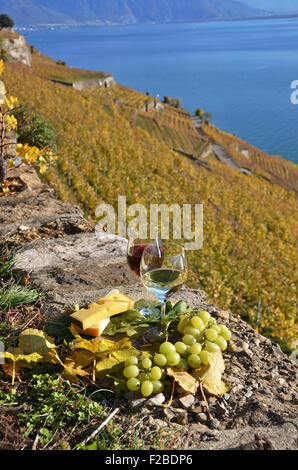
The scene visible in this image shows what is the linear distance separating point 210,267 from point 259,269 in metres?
2.66

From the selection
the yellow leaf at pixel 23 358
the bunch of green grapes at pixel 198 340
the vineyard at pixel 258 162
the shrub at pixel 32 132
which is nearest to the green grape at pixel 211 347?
the bunch of green grapes at pixel 198 340

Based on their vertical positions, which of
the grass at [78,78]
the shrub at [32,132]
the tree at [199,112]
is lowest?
the shrub at [32,132]

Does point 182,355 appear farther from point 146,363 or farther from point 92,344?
point 92,344

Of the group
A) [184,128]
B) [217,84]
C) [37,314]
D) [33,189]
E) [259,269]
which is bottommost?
[259,269]

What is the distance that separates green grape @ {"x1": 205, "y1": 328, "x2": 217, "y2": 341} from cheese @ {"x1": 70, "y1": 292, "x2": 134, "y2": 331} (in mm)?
430

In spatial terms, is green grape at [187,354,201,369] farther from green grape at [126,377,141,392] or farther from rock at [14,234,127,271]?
rock at [14,234,127,271]

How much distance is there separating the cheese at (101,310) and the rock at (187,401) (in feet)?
1.71

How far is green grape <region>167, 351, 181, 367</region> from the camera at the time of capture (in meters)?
1.74

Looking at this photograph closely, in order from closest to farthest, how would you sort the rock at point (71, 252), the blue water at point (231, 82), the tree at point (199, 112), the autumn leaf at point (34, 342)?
the autumn leaf at point (34, 342) < the rock at point (71, 252) < the blue water at point (231, 82) < the tree at point (199, 112)

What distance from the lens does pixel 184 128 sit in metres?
55.7

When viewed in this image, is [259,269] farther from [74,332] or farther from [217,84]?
[217,84]

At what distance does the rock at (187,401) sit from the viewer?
5.50ft

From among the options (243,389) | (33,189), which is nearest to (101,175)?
(33,189)

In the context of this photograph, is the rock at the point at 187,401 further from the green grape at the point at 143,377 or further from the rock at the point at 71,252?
the rock at the point at 71,252
